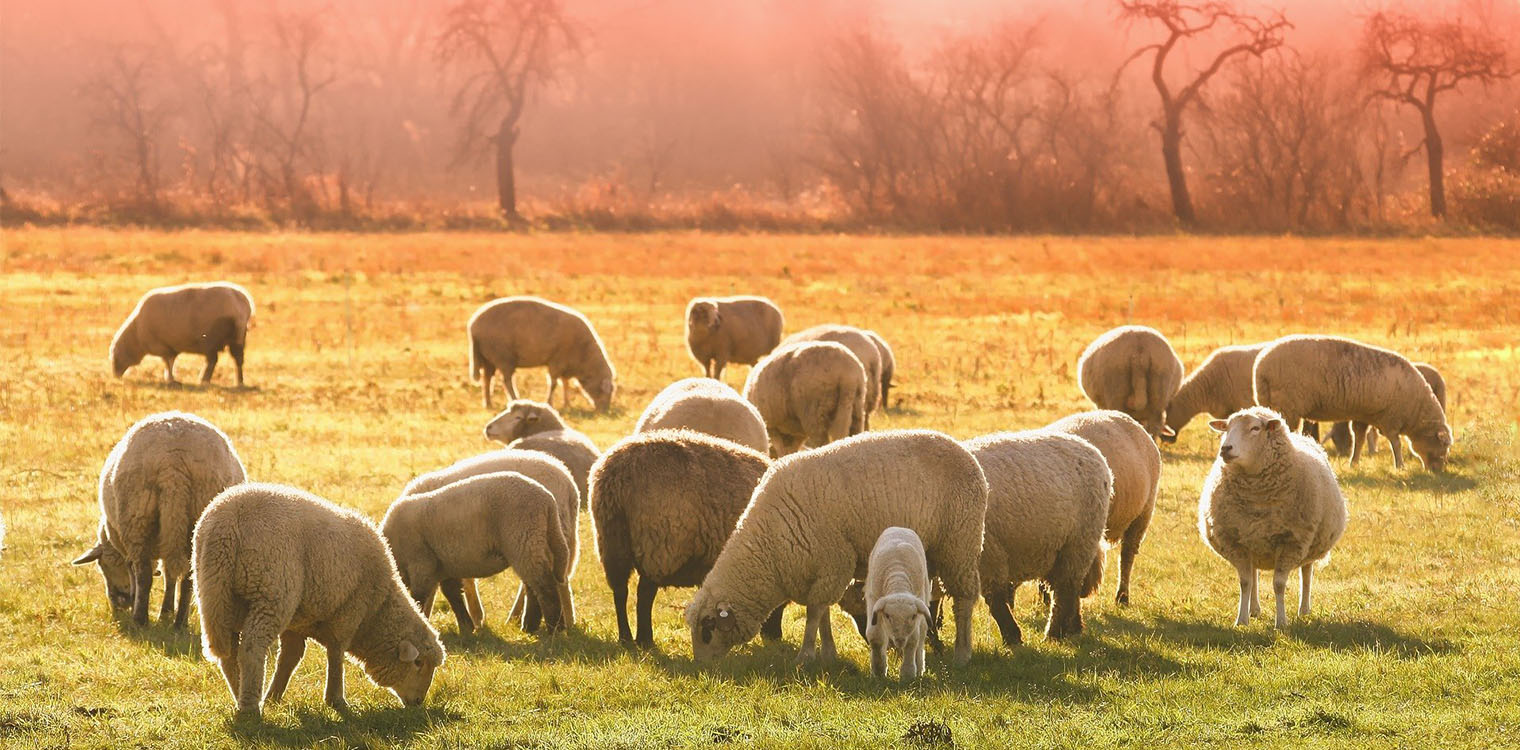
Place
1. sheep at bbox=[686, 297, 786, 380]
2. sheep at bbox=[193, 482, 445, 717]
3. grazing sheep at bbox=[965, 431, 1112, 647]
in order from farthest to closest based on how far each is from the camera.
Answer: sheep at bbox=[686, 297, 786, 380], grazing sheep at bbox=[965, 431, 1112, 647], sheep at bbox=[193, 482, 445, 717]

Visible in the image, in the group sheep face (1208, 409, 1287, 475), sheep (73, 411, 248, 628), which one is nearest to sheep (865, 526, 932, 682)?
sheep face (1208, 409, 1287, 475)

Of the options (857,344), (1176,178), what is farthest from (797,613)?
(1176,178)

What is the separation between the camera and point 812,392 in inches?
633

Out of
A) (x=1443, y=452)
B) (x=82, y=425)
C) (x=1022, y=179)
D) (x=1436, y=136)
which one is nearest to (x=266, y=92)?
(x=1022, y=179)

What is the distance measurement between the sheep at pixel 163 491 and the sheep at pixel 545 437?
3.49 meters

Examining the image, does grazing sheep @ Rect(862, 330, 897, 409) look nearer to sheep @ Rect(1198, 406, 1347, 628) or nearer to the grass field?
the grass field

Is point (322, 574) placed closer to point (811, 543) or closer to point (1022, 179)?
point (811, 543)

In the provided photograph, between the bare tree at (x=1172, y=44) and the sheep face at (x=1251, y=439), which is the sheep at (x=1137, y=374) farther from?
the bare tree at (x=1172, y=44)

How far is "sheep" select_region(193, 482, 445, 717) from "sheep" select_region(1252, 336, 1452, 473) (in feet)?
35.9

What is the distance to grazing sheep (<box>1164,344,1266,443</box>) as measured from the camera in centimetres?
1878

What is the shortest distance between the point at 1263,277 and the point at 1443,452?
22.6 metres

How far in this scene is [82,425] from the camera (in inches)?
762

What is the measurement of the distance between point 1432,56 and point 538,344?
1967 inches

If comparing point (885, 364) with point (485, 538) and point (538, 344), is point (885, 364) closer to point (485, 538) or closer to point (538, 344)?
point (538, 344)
